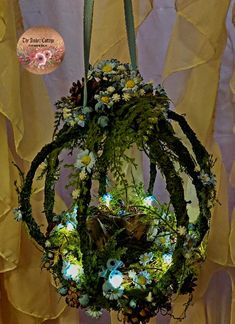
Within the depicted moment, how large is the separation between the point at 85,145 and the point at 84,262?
176 mm

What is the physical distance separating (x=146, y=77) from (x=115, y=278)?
2.02 feet

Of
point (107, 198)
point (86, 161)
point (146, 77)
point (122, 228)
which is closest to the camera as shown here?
point (86, 161)

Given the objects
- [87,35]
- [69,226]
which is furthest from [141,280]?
[87,35]

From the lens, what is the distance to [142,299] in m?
0.87

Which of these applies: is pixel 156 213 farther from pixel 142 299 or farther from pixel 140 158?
pixel 140 158

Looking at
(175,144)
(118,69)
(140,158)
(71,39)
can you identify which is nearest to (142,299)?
(175,144)

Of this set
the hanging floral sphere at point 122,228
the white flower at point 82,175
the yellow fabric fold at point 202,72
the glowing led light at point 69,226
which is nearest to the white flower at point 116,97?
the hanging floral sphere at point 122,228

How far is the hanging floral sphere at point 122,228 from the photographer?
2.84 feet

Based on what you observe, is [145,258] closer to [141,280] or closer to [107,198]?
[141,280]

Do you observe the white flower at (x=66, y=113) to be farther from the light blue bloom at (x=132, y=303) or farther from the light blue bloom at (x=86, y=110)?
the light blue bloom at (x=132, y=303)

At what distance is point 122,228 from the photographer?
962 millimetres

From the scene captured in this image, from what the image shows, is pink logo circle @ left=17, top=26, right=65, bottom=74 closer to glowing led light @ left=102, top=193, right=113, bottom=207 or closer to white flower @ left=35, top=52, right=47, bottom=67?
white flower @ left=35, top=52, right=47, bottom=67

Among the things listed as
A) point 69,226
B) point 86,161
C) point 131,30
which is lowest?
point 69,226

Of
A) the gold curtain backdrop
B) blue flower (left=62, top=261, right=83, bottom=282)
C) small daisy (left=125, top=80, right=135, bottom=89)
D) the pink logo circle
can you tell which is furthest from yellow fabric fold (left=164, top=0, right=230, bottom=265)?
blue flower (left=62, top=261, right=83, bottom=282)
